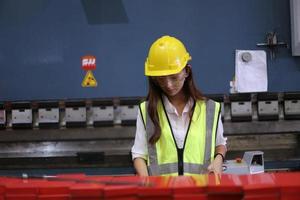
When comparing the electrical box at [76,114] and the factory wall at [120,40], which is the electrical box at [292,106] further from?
the electrical box at [76,114]

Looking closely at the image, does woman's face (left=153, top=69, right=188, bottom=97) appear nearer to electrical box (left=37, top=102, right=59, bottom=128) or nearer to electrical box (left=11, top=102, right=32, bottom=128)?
electrical box (left=37, top=102, right=59, bottom=128)

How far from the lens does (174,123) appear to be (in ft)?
5.52

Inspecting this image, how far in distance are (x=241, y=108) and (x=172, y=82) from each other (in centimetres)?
119

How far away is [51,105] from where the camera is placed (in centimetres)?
274

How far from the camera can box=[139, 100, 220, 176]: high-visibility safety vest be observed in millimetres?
1613

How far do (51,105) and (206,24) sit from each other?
1.14 metres

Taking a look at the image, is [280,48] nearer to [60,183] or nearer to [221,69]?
[221,69]

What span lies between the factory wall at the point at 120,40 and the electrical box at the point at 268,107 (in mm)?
123

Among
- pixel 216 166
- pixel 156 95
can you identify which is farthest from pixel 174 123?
pixel 216 166

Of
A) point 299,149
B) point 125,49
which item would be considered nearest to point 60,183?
point 125,49

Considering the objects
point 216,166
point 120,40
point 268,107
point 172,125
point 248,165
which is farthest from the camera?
point 120,40

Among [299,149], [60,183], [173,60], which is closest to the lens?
[60,183]

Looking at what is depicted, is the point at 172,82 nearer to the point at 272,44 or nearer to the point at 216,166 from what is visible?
the point at 216,166

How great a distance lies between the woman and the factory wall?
1.11 meters
